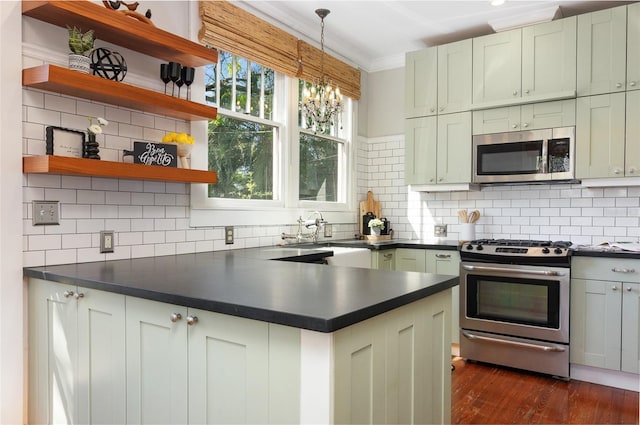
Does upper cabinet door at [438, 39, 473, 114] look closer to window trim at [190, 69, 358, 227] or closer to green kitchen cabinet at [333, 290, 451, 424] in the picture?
window trim at [190, 69, 358, 227]

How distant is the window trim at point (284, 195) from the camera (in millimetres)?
3051

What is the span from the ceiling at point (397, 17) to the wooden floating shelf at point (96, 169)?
158 centimetres

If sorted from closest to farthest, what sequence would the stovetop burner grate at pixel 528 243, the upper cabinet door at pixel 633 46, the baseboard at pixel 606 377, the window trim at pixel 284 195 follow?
1. the window trim at pixel 284 195
2. the baseboard at pixel 606 377
3. the upper cabinet door at pixel 633 46
4. the stovetop burner grate at pixel 528 243

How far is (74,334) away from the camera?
1954 millimetres

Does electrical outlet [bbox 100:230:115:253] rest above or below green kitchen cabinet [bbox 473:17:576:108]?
below

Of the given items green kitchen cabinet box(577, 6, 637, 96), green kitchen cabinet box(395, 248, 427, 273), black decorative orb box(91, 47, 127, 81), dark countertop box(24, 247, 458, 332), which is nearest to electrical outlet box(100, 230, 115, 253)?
dark countertop box(24, 247, 458, 332)

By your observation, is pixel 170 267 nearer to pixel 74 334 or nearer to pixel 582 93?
pixel 74 334

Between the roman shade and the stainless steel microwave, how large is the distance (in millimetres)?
1492

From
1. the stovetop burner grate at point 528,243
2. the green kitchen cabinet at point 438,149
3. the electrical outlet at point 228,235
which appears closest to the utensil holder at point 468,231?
the stovetop burner grate at point 528,243

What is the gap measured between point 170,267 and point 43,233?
2.13ft

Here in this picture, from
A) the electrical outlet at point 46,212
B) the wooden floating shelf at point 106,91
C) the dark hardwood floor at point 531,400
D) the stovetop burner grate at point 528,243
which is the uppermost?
the wooden floating shelf at point 106,91

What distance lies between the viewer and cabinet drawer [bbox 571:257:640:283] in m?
3.10

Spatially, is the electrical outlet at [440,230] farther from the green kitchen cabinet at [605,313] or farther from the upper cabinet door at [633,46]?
the upper cabinet door at [633,46]

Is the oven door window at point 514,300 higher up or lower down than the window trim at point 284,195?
lower down
